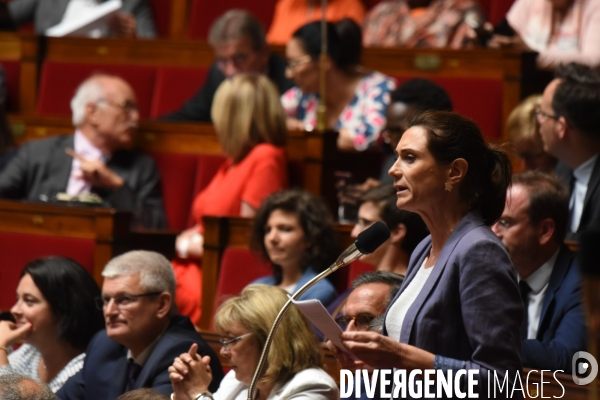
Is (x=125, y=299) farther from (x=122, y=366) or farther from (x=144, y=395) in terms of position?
(x=144, y=395)

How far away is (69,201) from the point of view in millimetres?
2650

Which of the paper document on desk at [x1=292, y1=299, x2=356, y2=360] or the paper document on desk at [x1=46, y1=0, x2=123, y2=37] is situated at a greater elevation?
the paper document on desk at [x1=46, y1=0, x2=123, y2=37]

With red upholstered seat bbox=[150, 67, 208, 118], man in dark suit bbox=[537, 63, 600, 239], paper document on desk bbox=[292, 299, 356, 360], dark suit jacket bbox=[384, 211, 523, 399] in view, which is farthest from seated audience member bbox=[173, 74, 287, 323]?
dark suit jacket bbox=[384, 211, 523, 399]

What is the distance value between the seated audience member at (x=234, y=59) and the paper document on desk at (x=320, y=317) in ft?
6.06

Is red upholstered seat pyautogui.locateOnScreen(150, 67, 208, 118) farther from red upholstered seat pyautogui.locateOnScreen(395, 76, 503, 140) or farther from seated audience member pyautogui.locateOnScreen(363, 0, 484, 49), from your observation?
red upholstered seat pyautogui.locateOnScreen(395, 76, 503, 140)

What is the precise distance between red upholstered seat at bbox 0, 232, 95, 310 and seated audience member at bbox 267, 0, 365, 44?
3.98 ft

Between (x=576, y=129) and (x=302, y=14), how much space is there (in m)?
1.54

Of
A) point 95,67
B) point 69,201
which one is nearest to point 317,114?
point 69,201

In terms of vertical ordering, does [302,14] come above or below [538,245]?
above

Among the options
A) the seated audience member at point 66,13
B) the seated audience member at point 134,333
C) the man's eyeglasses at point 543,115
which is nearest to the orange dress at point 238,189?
the seated audience member at point 134,333

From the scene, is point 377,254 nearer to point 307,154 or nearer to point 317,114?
point 307,154

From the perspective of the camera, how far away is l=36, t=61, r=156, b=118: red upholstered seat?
341 centimetres

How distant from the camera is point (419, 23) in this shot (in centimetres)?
324

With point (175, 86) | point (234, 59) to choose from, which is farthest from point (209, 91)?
point (175, 86)
